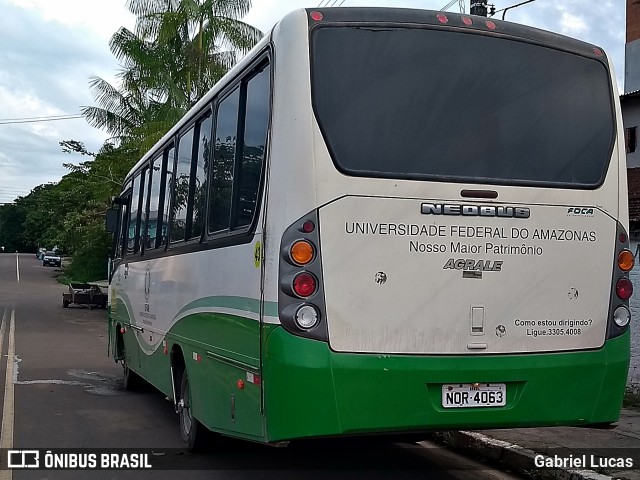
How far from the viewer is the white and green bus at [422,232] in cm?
506

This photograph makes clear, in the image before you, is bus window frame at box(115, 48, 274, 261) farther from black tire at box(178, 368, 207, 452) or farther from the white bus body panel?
black tire at box(178, 368, 207, 452)

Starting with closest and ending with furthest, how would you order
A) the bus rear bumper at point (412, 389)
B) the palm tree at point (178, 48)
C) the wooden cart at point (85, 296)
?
1. the bus rear bumper at point (412, 389)
2. the palm tree at point (178, 48)
3. the wooden cart at point (85, 296)

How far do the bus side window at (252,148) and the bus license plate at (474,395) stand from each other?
68.7 inches

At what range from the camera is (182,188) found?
800cm

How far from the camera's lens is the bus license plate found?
17.1ft

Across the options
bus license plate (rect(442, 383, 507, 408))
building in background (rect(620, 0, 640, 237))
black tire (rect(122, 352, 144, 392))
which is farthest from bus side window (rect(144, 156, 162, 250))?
building in background (rect(620, 0, 640, 237))

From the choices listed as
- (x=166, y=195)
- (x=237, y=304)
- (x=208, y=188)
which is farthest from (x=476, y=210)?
(x=166, y=195)

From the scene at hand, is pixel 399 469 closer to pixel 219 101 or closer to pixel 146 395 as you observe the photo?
pixel 219 101

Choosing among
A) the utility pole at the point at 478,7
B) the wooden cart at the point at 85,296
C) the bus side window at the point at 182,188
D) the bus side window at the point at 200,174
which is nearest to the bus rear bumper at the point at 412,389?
the bus side window at the point at 200,174

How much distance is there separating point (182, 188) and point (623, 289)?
418 centimetres

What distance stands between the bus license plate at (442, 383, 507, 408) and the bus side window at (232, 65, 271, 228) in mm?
1744

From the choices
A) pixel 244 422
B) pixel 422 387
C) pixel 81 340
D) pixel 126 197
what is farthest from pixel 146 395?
pixel 81 340

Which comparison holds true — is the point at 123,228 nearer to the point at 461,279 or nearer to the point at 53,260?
the point at 461,279

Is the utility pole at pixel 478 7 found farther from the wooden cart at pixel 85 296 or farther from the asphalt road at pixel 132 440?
the wooden cart at pixel 85 296
